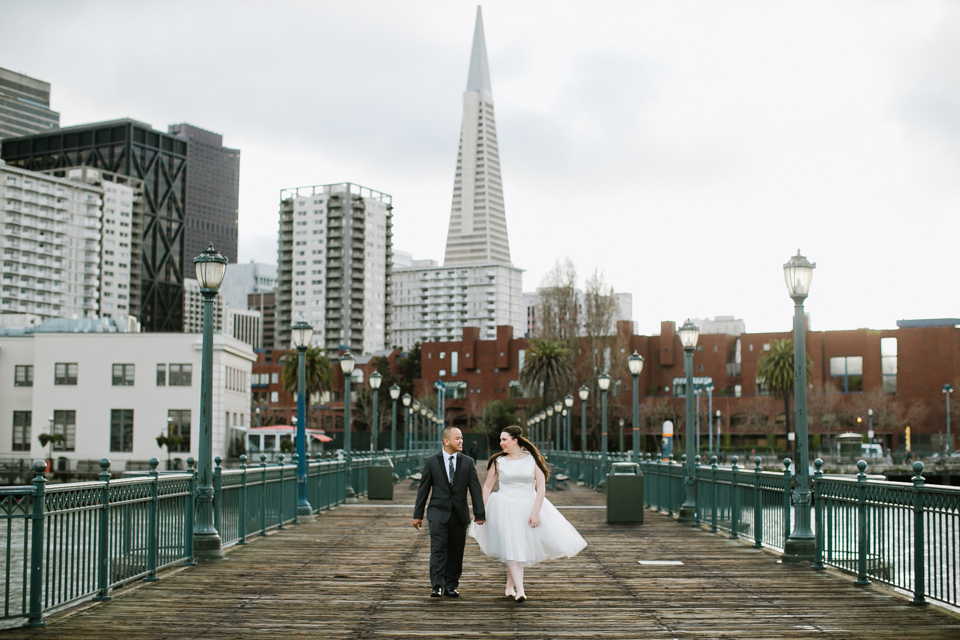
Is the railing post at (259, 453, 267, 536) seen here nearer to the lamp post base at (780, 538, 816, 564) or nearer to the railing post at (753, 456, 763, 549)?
the railing post at (753, 456, 763, 549)

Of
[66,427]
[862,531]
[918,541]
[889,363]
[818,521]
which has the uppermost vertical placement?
[889,363]

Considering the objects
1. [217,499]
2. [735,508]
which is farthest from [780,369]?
[217,499]

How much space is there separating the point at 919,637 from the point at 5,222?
540ft

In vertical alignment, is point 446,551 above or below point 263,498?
above

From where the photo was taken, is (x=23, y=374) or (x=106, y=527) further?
(x=23, y=374)

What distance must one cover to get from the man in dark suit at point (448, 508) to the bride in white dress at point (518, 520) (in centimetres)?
26

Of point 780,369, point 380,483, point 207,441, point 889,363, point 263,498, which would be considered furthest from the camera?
point 889,363

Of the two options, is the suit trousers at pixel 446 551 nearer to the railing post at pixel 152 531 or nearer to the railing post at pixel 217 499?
the railing post at pixel 152 531

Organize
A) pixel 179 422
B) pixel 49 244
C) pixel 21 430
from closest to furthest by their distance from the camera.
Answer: pixel 179 422
pixel 21 430
pixel 49 244

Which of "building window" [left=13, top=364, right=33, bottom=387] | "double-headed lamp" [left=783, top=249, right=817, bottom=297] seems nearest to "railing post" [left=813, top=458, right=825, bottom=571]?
"double-headed lamp" [left=783, top=249, right=817, bottom=297]

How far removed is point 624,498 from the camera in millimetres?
20094

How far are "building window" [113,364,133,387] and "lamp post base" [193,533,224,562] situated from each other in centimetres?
5878

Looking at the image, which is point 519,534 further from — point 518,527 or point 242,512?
point 242,512

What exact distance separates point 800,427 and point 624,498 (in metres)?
6.24
